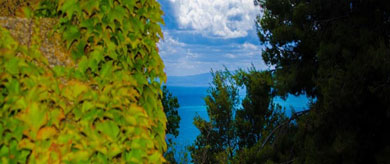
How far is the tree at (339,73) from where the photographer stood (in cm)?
700

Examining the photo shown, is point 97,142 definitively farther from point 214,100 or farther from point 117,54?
point 214,100

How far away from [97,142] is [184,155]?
10.5 m

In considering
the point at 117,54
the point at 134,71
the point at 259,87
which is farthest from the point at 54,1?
the point at 259,87

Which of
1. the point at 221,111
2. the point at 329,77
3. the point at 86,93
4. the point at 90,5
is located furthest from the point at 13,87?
the point at 221,111

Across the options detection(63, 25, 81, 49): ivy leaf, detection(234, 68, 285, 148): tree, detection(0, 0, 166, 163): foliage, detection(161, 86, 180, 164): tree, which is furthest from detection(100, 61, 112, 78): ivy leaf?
detection(234, 68, 285, 148): tree

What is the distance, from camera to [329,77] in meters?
8.13

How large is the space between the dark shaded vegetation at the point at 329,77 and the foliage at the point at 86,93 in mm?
5476

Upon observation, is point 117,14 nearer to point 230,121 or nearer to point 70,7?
point 70,7

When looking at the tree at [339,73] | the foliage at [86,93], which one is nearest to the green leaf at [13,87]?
the foliage at [86,93]

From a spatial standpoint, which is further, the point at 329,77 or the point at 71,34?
the point at 329,77

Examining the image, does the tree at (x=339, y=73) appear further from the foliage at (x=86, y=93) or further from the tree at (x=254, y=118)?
the tree at (x=254, y=118)

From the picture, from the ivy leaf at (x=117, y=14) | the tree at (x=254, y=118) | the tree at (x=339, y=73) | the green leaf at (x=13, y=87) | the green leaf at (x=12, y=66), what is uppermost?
the tree at (x=254, y=118)

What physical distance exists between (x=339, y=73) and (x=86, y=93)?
6.26 m

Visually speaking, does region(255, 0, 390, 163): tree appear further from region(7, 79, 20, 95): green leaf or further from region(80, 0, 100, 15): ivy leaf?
region(7, 79, 20, 95): green leaf
